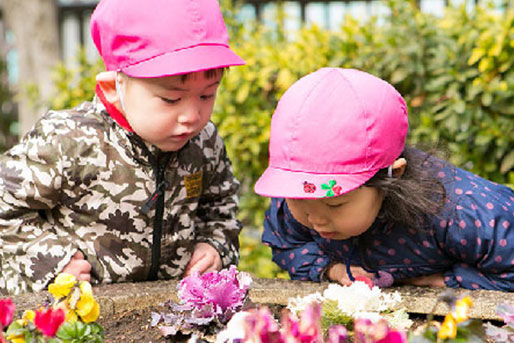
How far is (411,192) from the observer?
6.83 ft

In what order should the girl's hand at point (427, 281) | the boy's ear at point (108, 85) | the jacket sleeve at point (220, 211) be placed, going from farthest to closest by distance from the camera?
1. the jacket sleeve at point (220, 211)
2. the girl's hand at point (427, 281)
3. the boy's ear at point (108, 85)

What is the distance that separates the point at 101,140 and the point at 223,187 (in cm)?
55

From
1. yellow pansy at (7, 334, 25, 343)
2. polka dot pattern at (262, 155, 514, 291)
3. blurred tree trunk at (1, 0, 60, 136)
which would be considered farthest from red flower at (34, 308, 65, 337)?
blurred tree trunk at (1, 0, 60, 136)

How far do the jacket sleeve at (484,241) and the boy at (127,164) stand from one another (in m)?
0.86

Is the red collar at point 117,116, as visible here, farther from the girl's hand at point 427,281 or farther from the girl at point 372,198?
the girl's hand at point 427,281

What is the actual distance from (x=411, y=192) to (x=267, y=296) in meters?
0.59

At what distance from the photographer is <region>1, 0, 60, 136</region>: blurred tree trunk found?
273 inches

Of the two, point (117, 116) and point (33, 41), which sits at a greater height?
point (117, 116)

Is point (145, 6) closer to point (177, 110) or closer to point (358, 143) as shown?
point (177, 110)

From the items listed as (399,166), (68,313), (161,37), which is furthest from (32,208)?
(399,166)

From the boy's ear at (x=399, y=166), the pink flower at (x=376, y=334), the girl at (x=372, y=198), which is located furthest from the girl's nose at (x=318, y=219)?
the pink flower at (x=376, y=334)

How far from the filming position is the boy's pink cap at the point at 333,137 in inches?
76.5

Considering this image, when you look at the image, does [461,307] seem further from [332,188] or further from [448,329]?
[332,188]

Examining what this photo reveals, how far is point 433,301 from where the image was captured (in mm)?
2137
